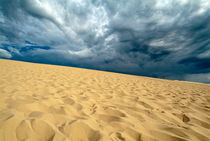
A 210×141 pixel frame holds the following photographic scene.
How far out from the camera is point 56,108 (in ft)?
6.16

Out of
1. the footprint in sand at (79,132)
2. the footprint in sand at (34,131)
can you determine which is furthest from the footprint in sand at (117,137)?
the footprint in sand at (34,131)

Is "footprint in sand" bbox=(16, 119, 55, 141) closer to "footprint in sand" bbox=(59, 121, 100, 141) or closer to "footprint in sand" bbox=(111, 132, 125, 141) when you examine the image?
"footprint in sand" bbox=(59, 121, 100, 141)

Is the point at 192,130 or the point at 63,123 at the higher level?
the point at 192,130

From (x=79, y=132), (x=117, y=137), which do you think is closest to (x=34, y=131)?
(x=79, y=132)

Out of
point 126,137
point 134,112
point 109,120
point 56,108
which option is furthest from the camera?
point 134,112

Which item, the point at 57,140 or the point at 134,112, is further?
the point at 134,112

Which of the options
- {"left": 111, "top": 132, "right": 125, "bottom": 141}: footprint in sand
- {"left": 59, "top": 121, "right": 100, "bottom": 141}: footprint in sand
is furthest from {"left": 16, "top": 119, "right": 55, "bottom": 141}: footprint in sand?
{"left": 111, "top": 132, "right": 125, "bottom": 141}: footprint in sand

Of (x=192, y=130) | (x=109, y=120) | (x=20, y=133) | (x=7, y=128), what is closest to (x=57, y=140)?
(x=20, y=133)

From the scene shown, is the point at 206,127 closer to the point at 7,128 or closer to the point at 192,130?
Result: the point at 192,130

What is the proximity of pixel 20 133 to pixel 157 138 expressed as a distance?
183 centimetres

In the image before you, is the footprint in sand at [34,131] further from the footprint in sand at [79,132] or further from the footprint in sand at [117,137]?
the footprint in sand at [117,137]

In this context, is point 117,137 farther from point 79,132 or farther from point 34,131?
point 34,131

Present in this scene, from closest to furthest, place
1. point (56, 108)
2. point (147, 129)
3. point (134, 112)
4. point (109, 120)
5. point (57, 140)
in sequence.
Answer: point (57, 140) < point (147, 129) < point (109, 120) < point (56, 108) < point (134, 112)

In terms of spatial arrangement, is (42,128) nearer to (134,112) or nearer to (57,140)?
(57,140)
